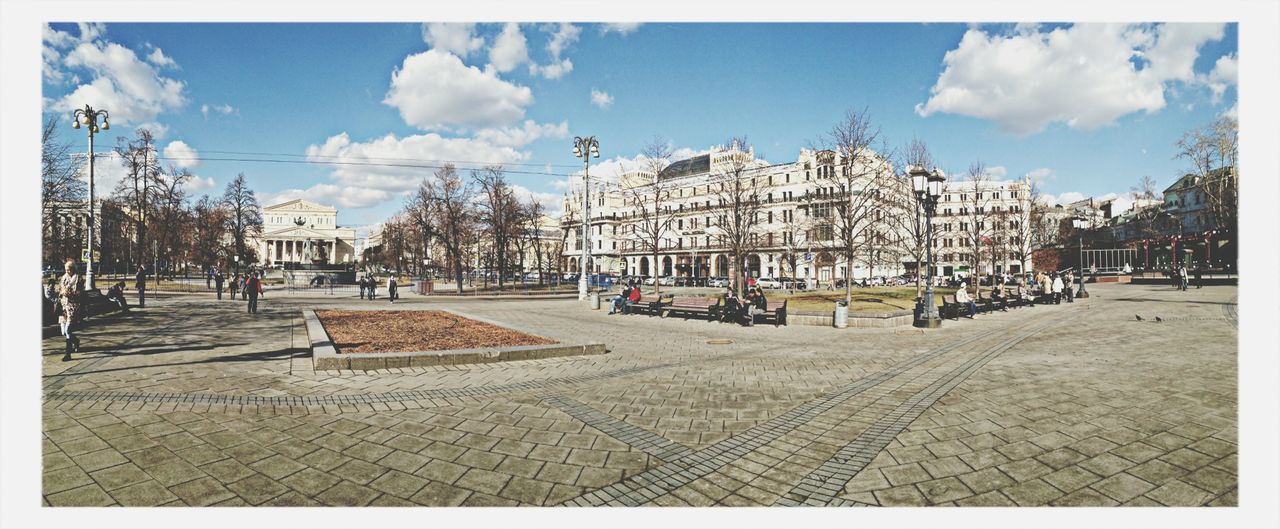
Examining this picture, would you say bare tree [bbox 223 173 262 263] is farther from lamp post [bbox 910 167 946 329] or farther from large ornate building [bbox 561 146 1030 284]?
lamp post [bbox 910 167 946 329]

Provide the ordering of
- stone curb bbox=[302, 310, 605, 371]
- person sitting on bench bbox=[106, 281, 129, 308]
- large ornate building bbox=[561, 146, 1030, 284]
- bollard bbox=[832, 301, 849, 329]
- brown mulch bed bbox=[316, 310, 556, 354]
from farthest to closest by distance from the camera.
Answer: large ornate building bbox=[561, 146, 1030, 284]
person sitting on bench bbox=[106, 281, 129, 308]
bollard bbox=[832, 301, 849, 329]
brown mulch bed bbox=[316, 310, 556, 354]
stone curb bbox=[302, 310, 605, 371]

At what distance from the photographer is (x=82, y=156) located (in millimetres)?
21766

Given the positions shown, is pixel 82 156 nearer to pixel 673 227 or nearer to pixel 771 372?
pixel 771 372

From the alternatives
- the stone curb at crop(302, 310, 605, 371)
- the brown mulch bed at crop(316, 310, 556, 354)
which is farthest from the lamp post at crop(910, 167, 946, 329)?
the brown mulch bed at crop(316, 310, 556, 354)

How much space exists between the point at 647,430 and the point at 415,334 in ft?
30.3

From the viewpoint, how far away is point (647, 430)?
541 centimetres

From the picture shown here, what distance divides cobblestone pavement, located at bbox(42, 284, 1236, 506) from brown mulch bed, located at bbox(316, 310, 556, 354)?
152 cm

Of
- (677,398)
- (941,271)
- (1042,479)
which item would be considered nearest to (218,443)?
(677,398)

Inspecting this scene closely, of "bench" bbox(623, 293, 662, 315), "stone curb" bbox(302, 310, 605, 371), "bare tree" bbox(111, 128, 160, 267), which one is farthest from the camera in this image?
"bare tree" bbox(111, 128, 160, 267)

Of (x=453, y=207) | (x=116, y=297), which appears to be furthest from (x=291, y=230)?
(x=116, y=297)

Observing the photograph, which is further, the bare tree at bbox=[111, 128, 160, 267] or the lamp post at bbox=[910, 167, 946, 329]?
the bare tree at bbox=[111, 128, 160, 267]

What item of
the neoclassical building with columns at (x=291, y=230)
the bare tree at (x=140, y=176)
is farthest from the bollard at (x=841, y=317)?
the neoclassical building with columns at (x=291, y=230)

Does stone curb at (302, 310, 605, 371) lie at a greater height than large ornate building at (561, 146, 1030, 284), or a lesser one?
lesser

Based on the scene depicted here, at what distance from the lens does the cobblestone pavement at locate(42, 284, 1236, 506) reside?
12.9ft
